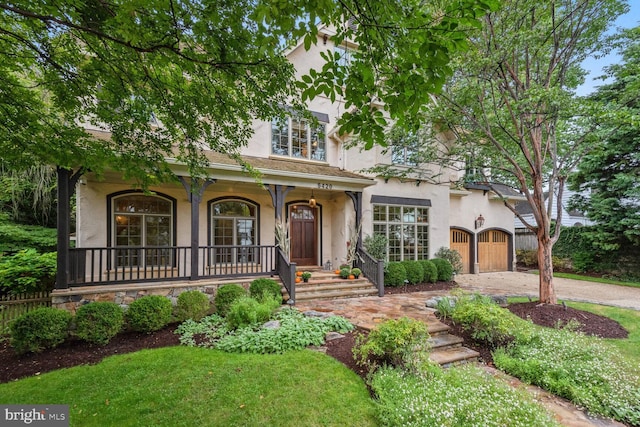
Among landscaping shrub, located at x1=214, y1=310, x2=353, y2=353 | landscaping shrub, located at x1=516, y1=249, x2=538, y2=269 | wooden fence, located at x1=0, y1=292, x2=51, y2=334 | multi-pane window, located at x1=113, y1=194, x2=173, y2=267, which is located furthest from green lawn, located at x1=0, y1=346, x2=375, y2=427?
landscaping shrub, located at x1=516, y1=249, x2=538, y2=269

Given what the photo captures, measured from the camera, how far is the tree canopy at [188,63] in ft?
7.64

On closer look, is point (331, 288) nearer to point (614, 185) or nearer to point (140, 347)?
point (140, 347)

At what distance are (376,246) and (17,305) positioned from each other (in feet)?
30.1

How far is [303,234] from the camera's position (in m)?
10.6

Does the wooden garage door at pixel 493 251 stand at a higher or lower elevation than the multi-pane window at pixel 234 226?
lower

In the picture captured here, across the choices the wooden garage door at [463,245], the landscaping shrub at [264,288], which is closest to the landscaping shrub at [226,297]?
the landscaping shrub at [264,288]

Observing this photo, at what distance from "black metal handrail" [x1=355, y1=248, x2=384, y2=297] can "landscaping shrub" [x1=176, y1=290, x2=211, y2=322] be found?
4895 mm

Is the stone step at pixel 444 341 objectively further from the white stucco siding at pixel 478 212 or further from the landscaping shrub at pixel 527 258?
the landscaping shrub at pixel 527 258

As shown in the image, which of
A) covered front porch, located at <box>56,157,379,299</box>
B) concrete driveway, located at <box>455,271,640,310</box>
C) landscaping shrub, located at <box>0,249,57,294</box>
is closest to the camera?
covered front porch, located at <box>56,157,379,299</box>

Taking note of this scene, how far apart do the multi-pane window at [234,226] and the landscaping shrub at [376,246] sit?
12.4 feet

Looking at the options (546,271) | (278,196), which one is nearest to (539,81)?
(546,271)

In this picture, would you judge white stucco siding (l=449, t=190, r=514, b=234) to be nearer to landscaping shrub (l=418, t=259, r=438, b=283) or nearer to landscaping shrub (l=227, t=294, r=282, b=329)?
landscaping shrub (l=418, t=259, r=438, b=283)

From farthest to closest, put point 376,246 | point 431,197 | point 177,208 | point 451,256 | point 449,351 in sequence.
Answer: point 431,197, point 451,256, point 376,246, point 177,208, point 449,351

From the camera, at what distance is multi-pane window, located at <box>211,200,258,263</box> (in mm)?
9375
